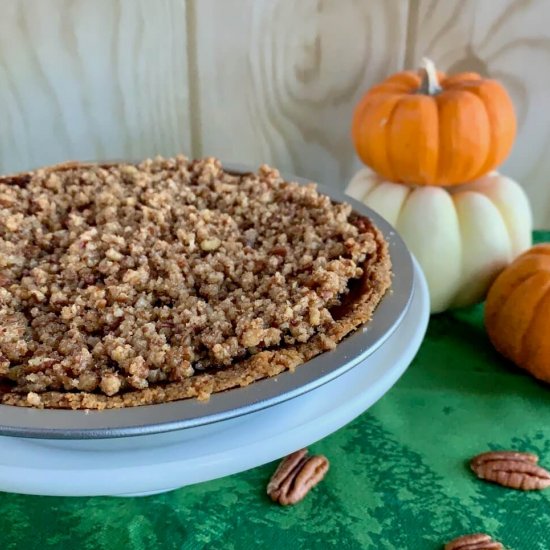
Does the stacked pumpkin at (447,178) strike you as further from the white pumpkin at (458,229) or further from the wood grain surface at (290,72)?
the wood grain surface at (290,72)

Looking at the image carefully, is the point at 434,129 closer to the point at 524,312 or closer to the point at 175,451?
the point at 524,312

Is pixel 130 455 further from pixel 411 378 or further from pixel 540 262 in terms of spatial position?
pixel 540 262

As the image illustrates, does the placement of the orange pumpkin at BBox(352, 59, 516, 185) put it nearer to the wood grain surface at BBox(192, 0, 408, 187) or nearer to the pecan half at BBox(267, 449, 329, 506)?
the wood grain surface at BBox(192, 0, 408, 187)

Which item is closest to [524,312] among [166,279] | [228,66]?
[166,279]

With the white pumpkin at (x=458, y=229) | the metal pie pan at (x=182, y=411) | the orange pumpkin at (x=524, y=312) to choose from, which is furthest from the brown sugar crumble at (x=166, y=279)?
the orange pumpkin at (x=524, y=312)

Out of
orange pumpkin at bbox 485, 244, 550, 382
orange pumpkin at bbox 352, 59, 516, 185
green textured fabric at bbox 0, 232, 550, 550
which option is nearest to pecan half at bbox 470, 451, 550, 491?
green textured fabric at bbox 0, 232, 550, 550

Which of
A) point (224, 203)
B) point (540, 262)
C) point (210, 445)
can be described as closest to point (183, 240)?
point (224, 203)
